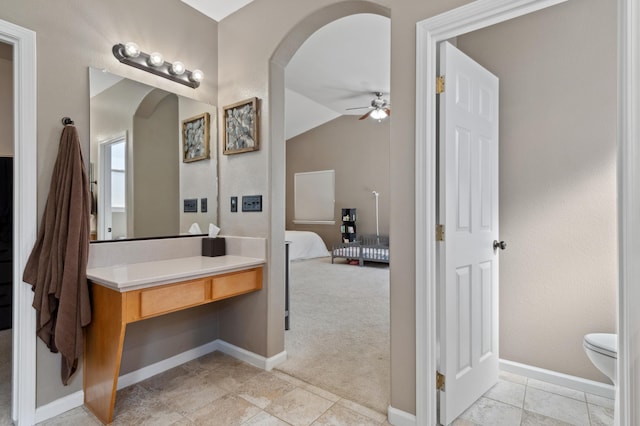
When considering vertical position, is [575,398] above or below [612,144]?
below

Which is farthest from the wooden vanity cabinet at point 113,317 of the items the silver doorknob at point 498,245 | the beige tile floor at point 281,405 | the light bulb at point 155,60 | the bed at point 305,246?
the bed at point 305,246

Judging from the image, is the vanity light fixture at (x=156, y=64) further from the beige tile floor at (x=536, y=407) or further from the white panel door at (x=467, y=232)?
the beige tile floor at (x=536, y=407)

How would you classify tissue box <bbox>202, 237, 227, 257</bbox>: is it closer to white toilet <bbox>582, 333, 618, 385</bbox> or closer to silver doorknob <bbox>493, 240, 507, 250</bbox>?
silver doorknob <bbox>493, 240, 507, 250</bbox>

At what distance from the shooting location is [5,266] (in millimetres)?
3033

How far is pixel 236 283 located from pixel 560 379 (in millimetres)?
2161

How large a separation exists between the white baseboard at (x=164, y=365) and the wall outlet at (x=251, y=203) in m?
1.12

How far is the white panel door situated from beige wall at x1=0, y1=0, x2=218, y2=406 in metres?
1.89

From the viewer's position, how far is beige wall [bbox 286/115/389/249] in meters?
7.89

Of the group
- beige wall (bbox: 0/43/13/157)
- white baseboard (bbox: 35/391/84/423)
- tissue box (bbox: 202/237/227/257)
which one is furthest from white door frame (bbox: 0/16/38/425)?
beige wall (bbox: 0/43/13/157)

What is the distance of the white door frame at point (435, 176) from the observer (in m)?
1.18

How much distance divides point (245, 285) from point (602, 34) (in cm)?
271

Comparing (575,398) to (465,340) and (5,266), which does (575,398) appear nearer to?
(465,340)

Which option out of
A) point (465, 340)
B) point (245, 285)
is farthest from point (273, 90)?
point (465, 340)

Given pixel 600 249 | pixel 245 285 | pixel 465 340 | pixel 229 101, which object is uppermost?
pixel 229 101
